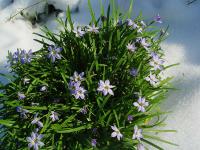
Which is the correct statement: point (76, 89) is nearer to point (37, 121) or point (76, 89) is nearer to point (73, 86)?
point (73, 86)

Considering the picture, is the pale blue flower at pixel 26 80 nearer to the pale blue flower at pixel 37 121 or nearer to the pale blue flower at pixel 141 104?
the pale blue flower at pixel 37 121

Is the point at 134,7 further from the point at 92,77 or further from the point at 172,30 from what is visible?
the point at 92,77

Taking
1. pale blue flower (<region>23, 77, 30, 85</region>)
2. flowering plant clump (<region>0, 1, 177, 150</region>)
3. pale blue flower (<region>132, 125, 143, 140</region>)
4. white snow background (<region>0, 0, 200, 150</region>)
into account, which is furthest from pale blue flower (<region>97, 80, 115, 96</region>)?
white snow background (<region>0, 0, 200, 150</region>)

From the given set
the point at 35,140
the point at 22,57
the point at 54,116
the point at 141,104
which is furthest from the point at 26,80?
the point at 141,104

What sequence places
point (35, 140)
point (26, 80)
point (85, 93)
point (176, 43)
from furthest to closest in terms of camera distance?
point (176, 43) < point (26, 80) < point (85, 93) < point (35, 140)

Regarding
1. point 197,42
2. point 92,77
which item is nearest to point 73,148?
point 92,77

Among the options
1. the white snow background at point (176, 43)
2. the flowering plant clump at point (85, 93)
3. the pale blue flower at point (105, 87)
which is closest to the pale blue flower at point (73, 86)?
the flowering plant clump at point (85, 93)
